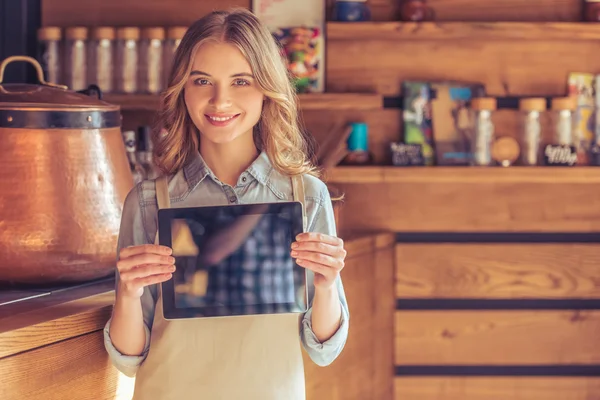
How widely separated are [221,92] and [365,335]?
4.89ft

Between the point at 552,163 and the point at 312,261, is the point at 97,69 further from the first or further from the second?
the point at 312,261

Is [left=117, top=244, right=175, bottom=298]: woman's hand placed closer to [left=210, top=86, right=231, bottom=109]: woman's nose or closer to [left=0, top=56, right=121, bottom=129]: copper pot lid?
[left=210, top=86, right=231, bottom=109]: woman's nose

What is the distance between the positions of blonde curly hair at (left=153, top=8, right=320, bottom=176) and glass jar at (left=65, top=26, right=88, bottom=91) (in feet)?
4.73

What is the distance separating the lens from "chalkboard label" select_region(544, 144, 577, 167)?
2705mm

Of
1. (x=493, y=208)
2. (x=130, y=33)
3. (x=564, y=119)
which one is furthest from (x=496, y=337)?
(x=130, y=33)

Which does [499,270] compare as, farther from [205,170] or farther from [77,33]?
[205,170]

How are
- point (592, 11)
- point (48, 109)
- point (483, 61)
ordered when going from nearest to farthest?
1. point (48, 109)
2. point (592, 11)
3. point (483, 61)

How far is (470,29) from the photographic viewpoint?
267 cm

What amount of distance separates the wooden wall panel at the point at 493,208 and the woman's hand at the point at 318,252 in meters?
1.63

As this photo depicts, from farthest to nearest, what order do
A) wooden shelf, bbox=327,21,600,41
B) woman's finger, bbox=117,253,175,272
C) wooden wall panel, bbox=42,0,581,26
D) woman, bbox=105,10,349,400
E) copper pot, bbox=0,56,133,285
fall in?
1. wooden wall panel, bbox=42,0,581,26
2. wooden shelf, bbox=327,21,600,41
3. copper pot, bbox=0,56,133,285
4. woman, bbox=105,10,349,400
5. woman's finger, bbox=117,253,175,272

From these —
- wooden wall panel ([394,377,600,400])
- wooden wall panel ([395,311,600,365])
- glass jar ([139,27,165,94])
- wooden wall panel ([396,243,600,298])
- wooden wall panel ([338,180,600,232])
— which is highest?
glass jar ([139,27,165,94])

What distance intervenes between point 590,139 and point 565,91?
0.18 m

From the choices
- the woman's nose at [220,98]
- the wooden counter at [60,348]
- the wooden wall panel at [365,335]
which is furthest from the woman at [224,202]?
the wooden wall panel at [365,335]

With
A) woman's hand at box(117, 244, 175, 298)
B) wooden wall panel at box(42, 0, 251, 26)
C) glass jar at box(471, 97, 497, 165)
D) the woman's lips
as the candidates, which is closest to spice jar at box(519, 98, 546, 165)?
glass jar at box(471, 97, 497, 165)
